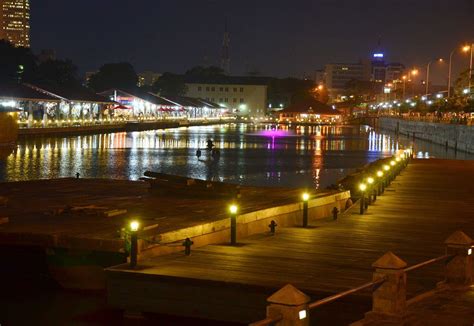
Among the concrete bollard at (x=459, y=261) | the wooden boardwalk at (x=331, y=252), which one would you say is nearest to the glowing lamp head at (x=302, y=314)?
the wooden boardwalk at (x=331, y=252)

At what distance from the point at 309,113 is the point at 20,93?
385 feet

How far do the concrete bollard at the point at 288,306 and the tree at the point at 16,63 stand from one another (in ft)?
319

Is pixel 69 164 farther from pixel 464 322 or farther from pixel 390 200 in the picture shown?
pixel 464 322

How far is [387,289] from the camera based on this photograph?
9.08m

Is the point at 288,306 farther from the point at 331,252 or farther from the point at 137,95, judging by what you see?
the point at 137,95

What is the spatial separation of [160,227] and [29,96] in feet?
209

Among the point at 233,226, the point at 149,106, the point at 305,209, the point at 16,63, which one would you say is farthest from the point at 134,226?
the point at 149,106

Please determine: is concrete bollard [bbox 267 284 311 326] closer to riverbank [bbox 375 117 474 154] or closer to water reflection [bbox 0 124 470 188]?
water reflection [bbox 0 124 470 188]

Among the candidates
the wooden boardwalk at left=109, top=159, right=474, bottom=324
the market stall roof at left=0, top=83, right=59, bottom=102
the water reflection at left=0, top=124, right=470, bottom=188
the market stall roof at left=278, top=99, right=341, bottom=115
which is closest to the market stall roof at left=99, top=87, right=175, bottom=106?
the market stall roof at left=0, top=83, right=59, bottom=102

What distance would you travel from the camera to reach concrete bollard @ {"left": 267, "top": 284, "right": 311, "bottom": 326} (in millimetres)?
6941

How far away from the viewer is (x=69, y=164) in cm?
4512

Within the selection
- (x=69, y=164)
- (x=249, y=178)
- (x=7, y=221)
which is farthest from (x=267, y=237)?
(x=69, y=164)

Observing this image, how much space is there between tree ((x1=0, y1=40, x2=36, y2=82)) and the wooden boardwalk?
87188 millimetres

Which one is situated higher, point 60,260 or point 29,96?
point 29,96
